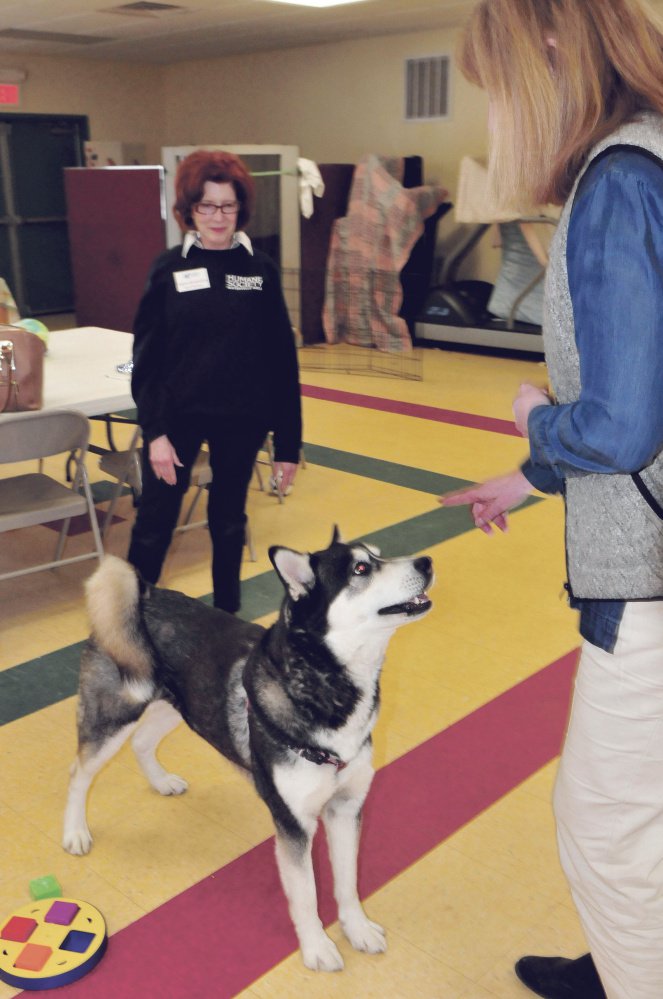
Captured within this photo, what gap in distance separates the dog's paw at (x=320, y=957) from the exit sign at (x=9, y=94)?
11350 mm

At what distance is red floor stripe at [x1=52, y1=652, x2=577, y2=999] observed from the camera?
1853 millimetres

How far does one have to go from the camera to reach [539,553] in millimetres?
4055

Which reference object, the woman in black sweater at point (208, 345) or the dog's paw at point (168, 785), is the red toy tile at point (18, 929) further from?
the woman in black sweater at point (208, 345)

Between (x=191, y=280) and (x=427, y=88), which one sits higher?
(x=427, y=88)

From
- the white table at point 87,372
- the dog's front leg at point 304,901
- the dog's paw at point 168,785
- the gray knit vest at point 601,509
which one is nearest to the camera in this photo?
the gray knit vest at point 601,509

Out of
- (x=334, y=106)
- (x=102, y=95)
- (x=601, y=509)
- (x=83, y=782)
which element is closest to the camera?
(x=601, y=509)

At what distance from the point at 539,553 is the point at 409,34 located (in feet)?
25.4

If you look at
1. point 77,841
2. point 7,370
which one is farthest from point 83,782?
point 7,370

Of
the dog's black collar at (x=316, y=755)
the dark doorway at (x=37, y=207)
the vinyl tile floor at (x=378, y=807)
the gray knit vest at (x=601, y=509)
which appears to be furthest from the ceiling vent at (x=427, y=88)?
the gray knit vest at (x=601, y=509)

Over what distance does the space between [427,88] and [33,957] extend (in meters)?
9.70

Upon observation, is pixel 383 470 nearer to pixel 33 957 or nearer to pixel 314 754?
pixel 314 754

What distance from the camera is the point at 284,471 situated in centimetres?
310

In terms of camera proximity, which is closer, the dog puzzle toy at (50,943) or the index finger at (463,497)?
the index finger at (463,497)

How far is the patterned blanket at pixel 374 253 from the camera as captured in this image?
880 cm
